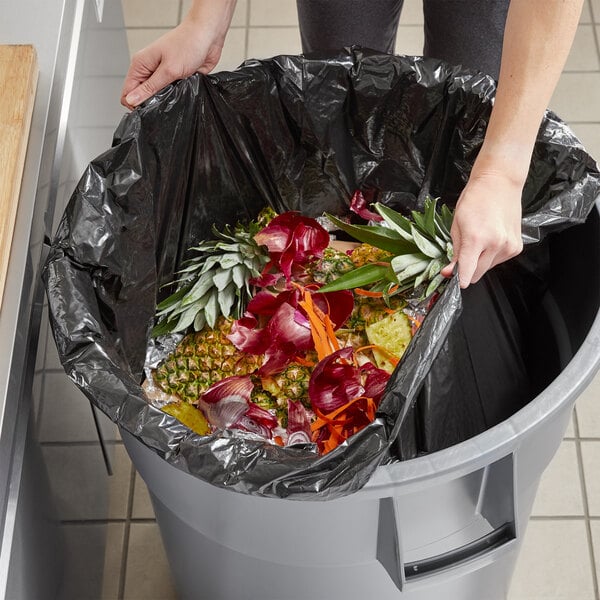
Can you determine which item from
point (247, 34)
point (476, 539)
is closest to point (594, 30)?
point (247, 34)

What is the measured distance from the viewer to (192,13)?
1.00 meters

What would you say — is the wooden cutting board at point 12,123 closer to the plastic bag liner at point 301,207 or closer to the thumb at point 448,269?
the plastic bag liner at point 301,207

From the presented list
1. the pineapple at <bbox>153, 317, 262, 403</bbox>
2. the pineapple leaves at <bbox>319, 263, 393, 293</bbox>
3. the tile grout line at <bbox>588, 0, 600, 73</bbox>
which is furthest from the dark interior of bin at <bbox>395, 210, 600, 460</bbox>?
the tile grout line at <bbox>588, 0, 600, 73</bbox>

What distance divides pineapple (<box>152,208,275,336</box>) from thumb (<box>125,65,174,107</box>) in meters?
Result: 0.18

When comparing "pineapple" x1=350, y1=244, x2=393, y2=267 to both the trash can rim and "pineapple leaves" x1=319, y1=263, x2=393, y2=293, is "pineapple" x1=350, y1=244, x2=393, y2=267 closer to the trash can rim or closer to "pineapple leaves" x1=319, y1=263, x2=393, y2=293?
"pineapple leaves" x1=319, y1=263, x2=393, y2=293

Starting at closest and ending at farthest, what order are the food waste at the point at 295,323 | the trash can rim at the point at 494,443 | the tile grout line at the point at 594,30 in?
the trash can rim at the point at 494,443 → the food waste at the point at 295,323 → the tile grout line at the point at 594,30

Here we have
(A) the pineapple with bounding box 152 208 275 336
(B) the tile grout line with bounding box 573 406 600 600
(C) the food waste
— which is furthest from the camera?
(B) the tile grout line with bounding box 573 406 600 600

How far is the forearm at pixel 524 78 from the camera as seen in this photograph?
792 mm

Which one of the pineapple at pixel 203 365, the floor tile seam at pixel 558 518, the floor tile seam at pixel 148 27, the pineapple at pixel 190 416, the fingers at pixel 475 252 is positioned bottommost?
the floor tile seam at pixel 558 518

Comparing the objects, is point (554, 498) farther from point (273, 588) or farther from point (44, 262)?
point (44, 262)

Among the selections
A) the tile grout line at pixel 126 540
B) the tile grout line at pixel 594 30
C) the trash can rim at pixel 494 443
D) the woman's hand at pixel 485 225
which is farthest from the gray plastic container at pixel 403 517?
the tile grout line at pixel 594 30

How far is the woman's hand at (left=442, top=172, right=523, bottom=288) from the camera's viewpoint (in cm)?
77

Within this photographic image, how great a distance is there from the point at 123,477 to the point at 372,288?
1.83ft

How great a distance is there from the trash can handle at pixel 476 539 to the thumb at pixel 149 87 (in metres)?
0.52
